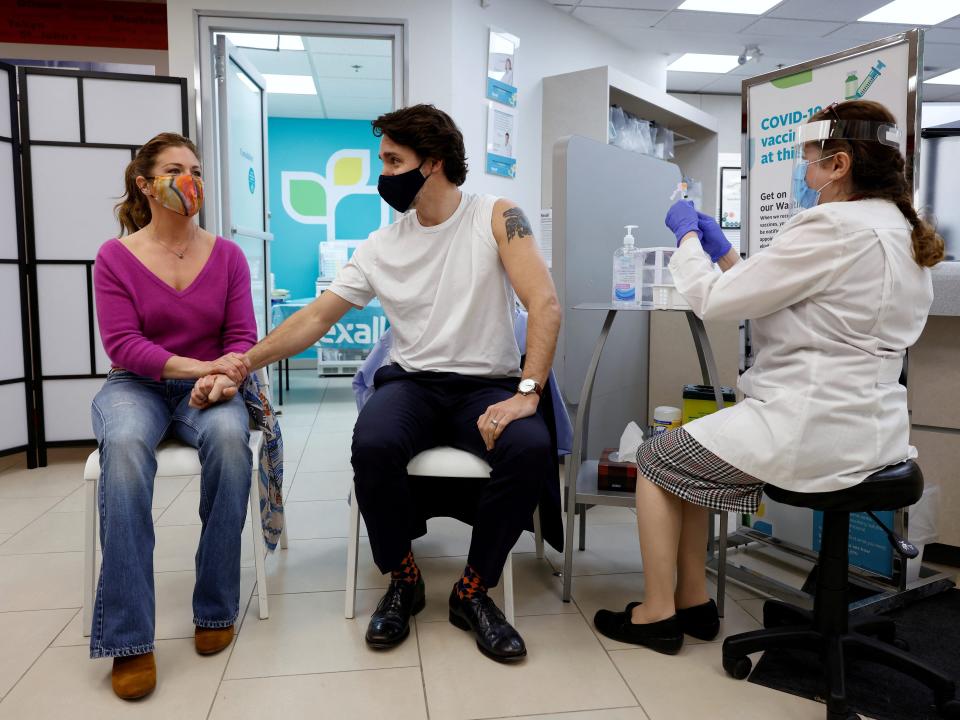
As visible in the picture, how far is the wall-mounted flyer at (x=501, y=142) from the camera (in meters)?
4.06

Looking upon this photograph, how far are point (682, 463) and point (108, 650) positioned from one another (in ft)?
4.19

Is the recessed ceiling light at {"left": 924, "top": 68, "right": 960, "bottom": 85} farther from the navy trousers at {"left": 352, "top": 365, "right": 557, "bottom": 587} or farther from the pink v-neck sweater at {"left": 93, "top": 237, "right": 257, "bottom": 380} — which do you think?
the pink v-neck sweater at {"left": 93, "top": 237, "right": 257, "bottom": 380}

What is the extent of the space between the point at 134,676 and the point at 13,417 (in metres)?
2.32

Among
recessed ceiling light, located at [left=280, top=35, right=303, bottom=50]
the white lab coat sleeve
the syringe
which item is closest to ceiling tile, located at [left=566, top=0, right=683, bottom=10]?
recessed ceiling light, located at [left=280, top=35, right=303, bottom=50]

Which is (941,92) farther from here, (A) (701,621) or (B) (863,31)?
(A) (701,621)

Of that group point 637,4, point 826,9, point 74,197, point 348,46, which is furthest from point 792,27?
point 74,197

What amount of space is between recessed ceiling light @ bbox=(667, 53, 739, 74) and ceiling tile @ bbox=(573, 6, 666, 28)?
1.11m

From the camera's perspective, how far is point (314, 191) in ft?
23.4

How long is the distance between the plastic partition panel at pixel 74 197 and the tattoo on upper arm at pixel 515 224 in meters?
2.33

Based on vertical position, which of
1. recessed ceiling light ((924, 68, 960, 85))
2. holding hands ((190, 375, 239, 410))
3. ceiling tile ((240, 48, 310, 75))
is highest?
recessed ceiling light ((924, 68, 960, 85))

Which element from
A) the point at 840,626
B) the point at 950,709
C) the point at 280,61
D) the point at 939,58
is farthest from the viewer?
the point at 939,58

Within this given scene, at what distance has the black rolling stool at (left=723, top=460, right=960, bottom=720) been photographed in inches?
54.9

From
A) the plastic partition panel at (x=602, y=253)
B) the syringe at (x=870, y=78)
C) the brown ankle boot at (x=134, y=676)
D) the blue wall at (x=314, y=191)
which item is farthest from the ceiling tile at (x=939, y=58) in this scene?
the brown ankle boot at (x=134, y=676)

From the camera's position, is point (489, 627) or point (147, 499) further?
point (489, 627)
